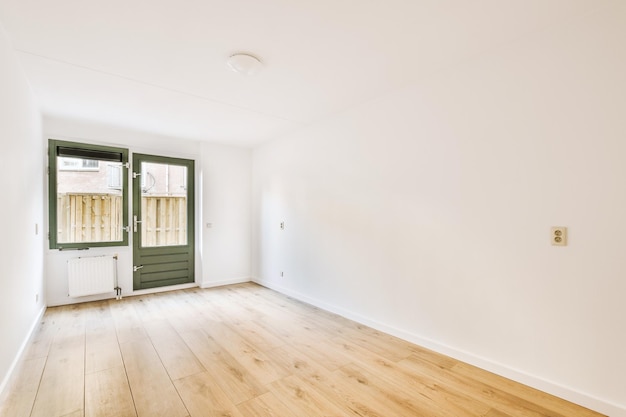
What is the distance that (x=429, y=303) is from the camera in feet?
9.26

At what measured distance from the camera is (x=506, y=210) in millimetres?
2332

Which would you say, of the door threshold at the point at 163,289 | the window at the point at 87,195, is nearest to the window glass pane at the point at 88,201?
the window at the point at 87,195

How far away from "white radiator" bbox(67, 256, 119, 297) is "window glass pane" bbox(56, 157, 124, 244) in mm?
324

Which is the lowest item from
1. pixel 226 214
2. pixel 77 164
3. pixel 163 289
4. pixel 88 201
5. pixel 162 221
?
pixel 163 289

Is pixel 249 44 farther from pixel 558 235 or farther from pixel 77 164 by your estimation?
pixel 77 164

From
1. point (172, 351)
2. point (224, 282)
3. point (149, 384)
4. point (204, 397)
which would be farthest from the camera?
point (224, 282)

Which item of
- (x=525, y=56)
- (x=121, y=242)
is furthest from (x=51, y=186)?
(x=525, y=56)

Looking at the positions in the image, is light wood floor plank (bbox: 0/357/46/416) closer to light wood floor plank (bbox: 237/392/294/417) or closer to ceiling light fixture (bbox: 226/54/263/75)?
light wood floor plank (bbox: 237/392/294/417)

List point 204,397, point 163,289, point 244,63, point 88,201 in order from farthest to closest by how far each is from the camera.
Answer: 1. point 163,289
2. point 88,201
3. point 244,63
4. point 204,397

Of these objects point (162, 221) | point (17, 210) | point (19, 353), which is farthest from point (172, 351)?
point (162, 221)

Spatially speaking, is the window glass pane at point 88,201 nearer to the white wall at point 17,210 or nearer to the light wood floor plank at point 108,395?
the white wall at point 17,210

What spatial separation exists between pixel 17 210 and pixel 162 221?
238 cm

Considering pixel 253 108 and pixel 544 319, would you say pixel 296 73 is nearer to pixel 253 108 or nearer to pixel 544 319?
pixel 253 108

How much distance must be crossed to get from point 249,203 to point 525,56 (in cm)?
465
